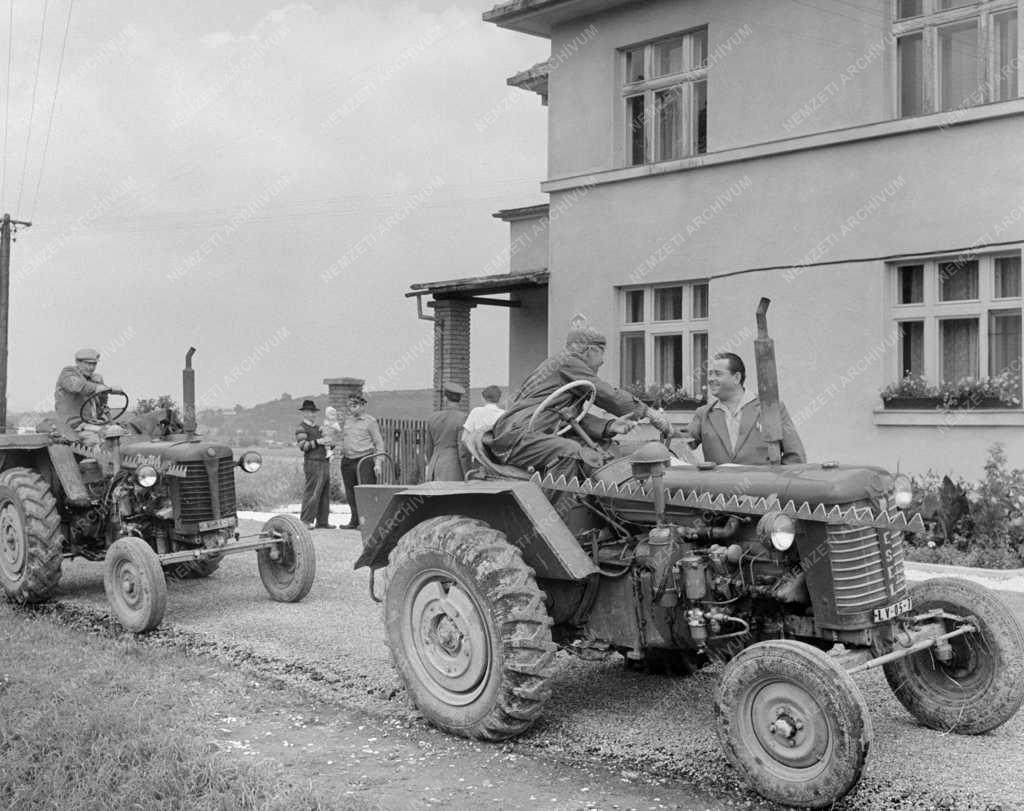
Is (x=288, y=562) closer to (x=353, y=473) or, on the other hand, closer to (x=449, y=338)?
(x=353, y=473)

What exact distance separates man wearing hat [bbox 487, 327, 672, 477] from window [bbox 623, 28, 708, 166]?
872 centimetres

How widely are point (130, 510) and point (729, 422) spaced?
4.50 metres

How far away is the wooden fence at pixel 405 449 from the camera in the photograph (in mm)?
17219

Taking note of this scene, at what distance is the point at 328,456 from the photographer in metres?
13.4

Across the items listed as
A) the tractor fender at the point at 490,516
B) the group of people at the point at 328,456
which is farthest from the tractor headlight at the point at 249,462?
the group of people at the point at 328,456

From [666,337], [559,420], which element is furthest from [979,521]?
[559,420]

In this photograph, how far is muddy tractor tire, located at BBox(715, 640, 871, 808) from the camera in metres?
3.76

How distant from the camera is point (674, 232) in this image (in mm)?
13758

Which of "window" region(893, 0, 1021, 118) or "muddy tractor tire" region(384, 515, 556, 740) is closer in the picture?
"muddy tractor tire" region(384, 515, 556, 740)

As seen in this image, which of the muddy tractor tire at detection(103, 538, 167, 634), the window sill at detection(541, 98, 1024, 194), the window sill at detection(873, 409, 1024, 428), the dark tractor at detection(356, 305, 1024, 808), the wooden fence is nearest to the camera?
the dark tractor at detection(356, 305, 1024, 808)

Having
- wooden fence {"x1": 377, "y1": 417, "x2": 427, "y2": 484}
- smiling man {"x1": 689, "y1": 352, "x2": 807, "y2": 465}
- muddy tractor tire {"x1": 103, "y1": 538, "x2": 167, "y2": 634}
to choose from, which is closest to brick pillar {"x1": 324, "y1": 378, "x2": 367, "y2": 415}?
wooden fence {"x1": 377, "y1": 417, "x2": 427, "y2": 484}

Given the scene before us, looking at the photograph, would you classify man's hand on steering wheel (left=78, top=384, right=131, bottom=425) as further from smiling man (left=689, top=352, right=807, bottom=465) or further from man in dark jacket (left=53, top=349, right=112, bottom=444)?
smiling man (left=689, top=352, right=807, bottom=465)

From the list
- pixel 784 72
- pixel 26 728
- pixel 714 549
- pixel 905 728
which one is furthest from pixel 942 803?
pixel 784 72

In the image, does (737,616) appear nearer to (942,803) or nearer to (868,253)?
(942,803)
